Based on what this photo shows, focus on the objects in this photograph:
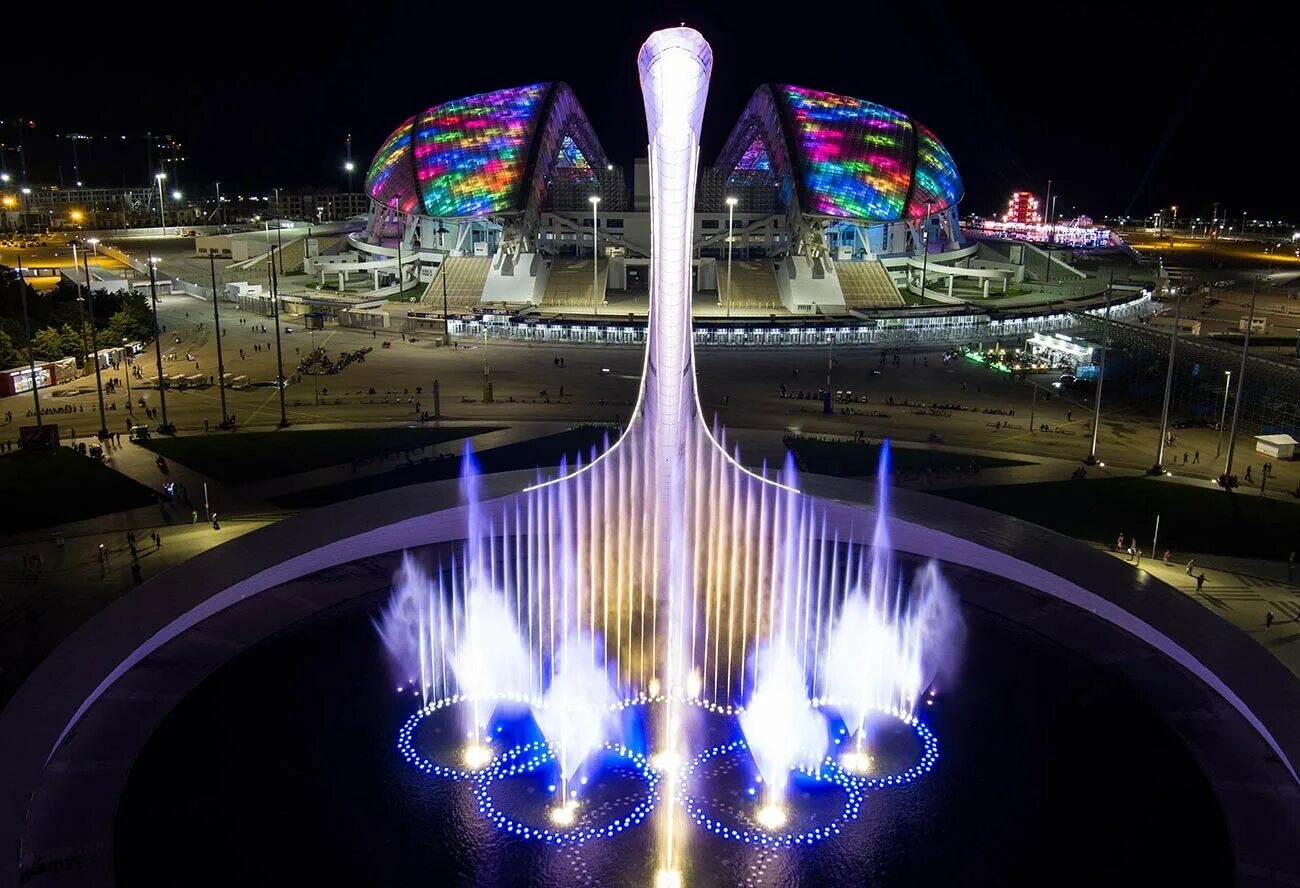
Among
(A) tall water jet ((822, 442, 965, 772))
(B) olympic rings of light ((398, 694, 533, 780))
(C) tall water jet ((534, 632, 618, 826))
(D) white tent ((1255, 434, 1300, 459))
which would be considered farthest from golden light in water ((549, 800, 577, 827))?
(D) white tent ((1255, 434, 1300, 459))

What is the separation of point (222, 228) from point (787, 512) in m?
112

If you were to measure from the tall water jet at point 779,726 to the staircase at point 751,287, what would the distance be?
169ft

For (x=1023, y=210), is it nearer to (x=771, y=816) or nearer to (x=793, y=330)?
(x=793, y=330)

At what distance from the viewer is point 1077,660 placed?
2261 centimetres

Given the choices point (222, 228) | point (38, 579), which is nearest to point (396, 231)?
point (222, 228)

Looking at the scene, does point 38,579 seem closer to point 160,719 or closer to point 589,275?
point 160,719

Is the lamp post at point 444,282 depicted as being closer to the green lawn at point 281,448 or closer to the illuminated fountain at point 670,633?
the green lawn at point 281,448

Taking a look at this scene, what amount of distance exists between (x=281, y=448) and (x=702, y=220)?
169ft

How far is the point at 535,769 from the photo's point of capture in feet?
63.6

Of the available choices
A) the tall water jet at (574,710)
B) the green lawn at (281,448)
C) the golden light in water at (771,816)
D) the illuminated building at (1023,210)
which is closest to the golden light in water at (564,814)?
the tall water jet at (574,710)

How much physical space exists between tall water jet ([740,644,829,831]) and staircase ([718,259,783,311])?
51374 mm

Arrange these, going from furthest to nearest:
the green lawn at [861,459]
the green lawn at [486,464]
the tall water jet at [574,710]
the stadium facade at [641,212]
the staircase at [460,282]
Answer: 1. the stadium facade at [641,212]
2. the staircase at [460,282]
3. the green lawn at [861,459]
4. the green lawn at [486,464]
5. the tall water jet at [574,710]

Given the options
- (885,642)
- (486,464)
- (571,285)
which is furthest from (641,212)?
(885,642)

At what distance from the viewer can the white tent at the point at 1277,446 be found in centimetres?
4034
